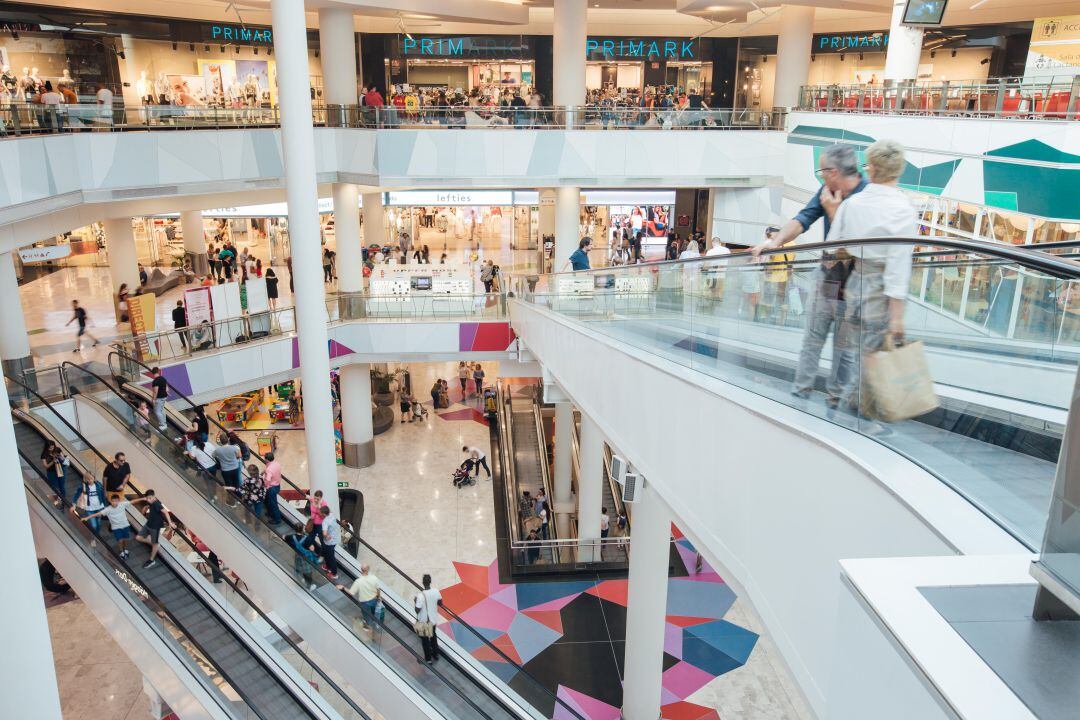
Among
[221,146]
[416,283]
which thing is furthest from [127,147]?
[416,283]

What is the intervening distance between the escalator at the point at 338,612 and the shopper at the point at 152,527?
902 millimetres

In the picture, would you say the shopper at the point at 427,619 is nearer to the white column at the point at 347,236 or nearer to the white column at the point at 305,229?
the white column at the point at 305,229

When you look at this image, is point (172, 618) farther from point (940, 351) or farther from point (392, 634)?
Answer: point (940, 351)

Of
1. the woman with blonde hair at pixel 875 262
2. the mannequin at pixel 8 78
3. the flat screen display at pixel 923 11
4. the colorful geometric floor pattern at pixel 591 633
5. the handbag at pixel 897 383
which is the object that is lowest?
the colorful geometric floor pattern at pixel 591 633

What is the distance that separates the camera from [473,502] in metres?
18.8

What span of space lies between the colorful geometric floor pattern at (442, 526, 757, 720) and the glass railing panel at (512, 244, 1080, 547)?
8.66m

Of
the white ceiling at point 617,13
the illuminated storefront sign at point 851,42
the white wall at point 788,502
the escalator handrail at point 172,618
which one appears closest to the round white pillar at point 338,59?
the white ceiling at point 617,13

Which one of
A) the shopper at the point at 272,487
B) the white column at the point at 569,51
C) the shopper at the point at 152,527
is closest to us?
the shopper at the point at 152,527

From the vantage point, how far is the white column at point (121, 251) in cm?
1959

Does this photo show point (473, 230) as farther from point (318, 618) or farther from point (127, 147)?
point (318, 618)

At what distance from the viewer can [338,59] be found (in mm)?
18812

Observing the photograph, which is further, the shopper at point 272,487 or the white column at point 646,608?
the white column at point 646,608

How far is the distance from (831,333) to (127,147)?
48.6 ft

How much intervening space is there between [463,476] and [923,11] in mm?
14583
